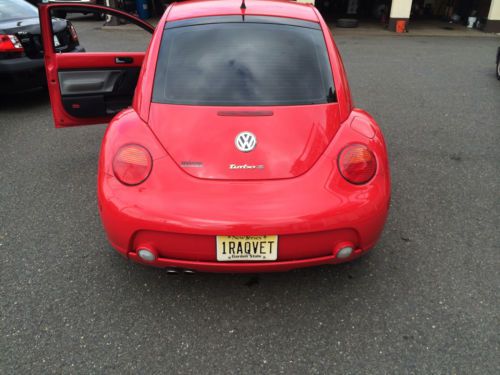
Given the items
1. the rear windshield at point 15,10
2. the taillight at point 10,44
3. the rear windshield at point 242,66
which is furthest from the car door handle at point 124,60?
the rear windshield at point 15,10

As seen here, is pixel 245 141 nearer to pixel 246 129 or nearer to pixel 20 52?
pixel 246 129

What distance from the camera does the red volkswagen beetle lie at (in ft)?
6.57

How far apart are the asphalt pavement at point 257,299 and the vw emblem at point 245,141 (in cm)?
86

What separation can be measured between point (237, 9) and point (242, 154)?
1.22 m

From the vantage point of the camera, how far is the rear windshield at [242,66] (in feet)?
7.99

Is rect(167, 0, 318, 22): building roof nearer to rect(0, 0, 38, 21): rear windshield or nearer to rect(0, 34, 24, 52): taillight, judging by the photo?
rect(0, 34, 24, 52): taillight

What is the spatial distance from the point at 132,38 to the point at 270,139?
11757 millimetres

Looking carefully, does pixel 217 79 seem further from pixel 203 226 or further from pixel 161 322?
pixel 161 322

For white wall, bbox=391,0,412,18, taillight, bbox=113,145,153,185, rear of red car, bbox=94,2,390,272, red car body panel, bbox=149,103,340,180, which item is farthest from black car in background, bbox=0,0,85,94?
white wall, bbox=391,0,412,18

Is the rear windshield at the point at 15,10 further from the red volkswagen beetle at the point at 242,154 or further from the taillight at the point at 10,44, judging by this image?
the red volkswagen beetle at the point at 242,154

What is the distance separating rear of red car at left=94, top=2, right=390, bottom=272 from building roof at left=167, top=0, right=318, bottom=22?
138 millimetres

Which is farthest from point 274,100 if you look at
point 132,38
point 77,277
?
point 132,38

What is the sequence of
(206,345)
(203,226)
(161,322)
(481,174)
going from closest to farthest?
(203,226) < (206,345) < (161,322) < (481,174)

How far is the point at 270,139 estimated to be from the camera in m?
2.24
